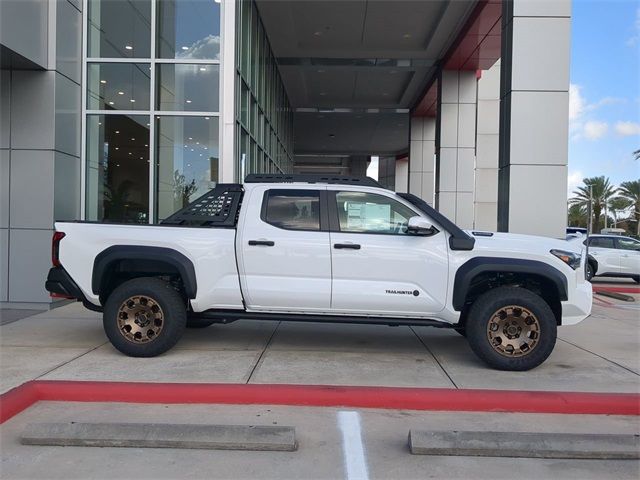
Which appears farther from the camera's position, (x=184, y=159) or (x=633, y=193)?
(x=633, y=193)

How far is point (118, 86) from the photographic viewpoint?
10.7 meters

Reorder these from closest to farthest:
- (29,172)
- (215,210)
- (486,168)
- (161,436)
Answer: (161,436)
(215,210)
(29,172)
(486,168)

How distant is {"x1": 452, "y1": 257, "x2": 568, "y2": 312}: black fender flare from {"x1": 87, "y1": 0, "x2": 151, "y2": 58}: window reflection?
7.97m

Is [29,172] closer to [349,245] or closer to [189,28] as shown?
[189,28]

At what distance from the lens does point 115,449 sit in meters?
4.03

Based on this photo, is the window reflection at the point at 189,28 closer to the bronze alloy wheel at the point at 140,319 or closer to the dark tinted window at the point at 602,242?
the bronze alloy wheel at the point at 140,319

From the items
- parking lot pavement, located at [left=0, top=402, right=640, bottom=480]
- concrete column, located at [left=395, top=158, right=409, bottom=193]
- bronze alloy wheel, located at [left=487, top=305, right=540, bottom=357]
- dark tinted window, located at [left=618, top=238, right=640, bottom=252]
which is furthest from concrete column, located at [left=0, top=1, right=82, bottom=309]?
concrete column, located at [left=395, top=158, right=409, bottom=193]

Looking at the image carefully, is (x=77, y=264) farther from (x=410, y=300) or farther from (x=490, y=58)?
(x=490, y=58)

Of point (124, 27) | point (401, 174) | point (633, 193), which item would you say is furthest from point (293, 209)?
point (633, 193)

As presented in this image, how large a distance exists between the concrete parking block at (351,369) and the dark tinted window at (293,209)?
1.49 meters

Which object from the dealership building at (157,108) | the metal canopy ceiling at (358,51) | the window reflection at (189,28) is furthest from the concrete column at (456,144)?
the window reflection at (189,28)

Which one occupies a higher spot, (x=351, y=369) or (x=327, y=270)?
(x=327, y=270)

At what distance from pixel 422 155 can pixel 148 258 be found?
2473 centimetres

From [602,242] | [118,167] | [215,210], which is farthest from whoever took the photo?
[602,242]
